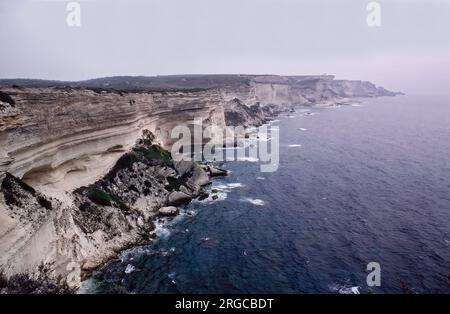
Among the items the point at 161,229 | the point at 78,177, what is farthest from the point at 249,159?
the point at 78,177

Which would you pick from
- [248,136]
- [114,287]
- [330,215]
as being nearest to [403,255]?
[330,215]

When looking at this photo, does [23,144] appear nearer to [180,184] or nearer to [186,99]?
[180,184]

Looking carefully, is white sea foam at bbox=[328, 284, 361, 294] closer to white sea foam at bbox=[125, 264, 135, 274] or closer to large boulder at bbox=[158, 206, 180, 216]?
white sea foam at bbox=[125, 264, 135, 274]

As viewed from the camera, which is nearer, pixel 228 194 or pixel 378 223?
pixel 378 223

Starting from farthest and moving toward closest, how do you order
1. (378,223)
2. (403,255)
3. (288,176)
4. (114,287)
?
(288,176) < (378,223) < (403,255) < (114,287)

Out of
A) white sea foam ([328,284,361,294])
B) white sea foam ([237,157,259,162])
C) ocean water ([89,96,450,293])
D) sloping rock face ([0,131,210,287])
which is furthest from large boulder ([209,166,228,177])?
white sea foam ([328,284,361,294])

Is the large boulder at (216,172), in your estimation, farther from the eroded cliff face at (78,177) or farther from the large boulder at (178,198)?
the large boulder at (178,198)
